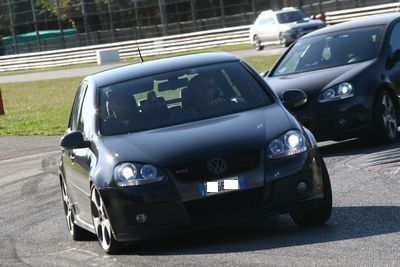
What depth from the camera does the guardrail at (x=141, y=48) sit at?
194 ft

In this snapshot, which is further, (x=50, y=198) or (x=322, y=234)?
(x=50, y=198)

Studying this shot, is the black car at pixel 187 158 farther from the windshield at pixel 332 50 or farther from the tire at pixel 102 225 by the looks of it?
the windshield at pixel 332 50

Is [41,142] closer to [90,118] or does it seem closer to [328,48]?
[328,48]

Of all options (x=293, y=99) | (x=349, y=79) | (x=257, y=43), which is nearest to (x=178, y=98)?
(x=293, y=99)

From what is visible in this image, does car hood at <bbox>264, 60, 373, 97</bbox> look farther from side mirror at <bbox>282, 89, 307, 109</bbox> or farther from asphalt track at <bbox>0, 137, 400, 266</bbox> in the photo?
side mirror at <bbox>282, 89, 307, 109</bbox>

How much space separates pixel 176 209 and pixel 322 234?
110cm

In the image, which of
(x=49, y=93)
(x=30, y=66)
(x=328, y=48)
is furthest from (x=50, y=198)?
(x=30, y=66)

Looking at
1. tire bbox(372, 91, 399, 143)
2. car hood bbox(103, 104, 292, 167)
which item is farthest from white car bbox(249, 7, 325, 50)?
car hood bbox(103, 104, 292, 167)

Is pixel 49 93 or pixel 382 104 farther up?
pixel 382 104

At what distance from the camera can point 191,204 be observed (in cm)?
823

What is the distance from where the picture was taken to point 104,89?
978 cm

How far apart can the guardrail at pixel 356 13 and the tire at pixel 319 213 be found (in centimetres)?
4129

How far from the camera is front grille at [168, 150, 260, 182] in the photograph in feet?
27.0

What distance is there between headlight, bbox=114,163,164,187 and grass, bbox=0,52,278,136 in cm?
1344
